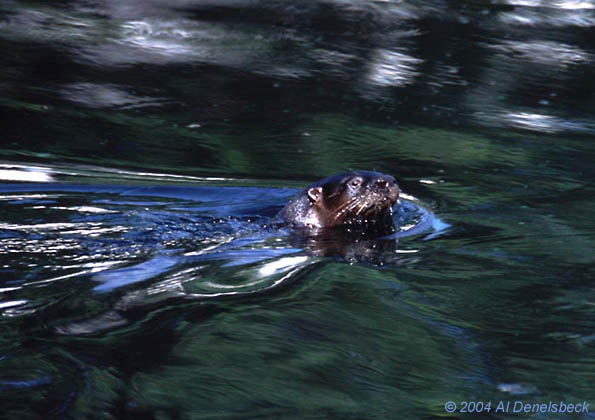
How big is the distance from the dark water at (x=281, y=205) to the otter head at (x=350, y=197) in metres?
0.20

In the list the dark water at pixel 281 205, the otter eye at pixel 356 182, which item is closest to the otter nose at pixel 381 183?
the otter eye at pixel 356 182

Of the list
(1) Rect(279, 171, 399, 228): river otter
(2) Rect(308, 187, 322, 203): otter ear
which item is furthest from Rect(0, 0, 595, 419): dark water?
(2) Rect(308, 187, 322, 203): otter ear

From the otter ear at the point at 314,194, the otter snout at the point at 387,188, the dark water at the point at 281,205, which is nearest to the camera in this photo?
the dark water at the point at 281,205

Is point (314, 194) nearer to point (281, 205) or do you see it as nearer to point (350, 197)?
point (350, 197)

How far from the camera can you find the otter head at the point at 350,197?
6168 mm

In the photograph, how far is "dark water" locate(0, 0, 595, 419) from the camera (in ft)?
12.2

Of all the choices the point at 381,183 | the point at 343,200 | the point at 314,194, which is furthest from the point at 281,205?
the point at 381,183

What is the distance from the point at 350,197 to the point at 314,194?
0.22 m

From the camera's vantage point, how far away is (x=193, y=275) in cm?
494

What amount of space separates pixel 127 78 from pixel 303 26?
2.61 metres

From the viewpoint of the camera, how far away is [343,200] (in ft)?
20.5

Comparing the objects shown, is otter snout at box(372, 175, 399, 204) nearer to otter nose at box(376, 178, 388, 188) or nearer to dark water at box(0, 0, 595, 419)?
otter nose at box(376, 178, 388, 188)

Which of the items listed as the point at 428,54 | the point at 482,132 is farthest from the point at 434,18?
the point at 482,132

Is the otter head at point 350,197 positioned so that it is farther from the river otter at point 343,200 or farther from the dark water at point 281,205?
the dark water at point 281,205
